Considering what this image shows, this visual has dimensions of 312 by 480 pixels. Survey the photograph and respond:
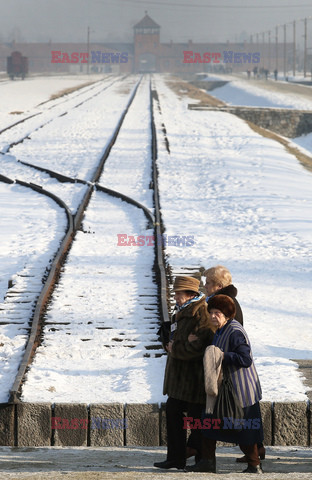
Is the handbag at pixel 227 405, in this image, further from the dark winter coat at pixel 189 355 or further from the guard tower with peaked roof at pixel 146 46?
the guard tower with peaked roof at pixel 146 46

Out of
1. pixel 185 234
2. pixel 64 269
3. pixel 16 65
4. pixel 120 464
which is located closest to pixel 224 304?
pixel 120 464

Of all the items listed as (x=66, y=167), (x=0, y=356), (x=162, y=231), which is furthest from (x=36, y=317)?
(x=66, y=167)

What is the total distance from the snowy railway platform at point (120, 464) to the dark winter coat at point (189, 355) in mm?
492

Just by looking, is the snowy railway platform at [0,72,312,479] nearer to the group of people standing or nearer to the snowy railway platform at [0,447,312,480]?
the snowy railway platform at [0,447,312,480]

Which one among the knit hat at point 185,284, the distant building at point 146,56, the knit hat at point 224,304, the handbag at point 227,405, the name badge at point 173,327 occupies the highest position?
the distant building at point 146,56

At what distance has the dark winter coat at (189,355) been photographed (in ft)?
17.2

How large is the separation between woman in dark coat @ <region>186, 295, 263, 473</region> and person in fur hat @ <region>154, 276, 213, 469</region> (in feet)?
0.35

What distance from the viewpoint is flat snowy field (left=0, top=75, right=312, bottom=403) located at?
23.1 ft

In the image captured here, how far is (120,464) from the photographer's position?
532cm

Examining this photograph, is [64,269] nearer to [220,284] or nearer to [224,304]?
[220,284]

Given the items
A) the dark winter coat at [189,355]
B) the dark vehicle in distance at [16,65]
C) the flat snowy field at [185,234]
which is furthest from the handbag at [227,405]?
the dark vehicle in distance at [16,65]

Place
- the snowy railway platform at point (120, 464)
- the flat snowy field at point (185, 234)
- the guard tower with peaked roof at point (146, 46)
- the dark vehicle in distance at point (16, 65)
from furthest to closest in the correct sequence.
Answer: the guard tower with peaked roof at point (146, 46) → the dark vehicle in distance at point (16, 65) → the flat snowy field at point (185, 234) → the snowy railway platform at point (120, 464)

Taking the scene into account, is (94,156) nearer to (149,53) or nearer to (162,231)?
(162,231)

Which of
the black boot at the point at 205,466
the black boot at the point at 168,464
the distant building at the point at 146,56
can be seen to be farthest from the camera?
the distant building at the point at 146,56
